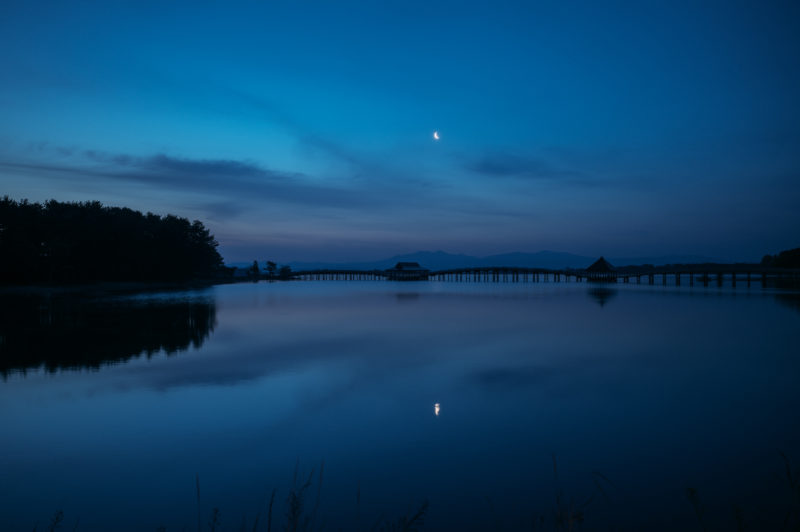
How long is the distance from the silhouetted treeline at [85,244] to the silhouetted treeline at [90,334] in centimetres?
2147

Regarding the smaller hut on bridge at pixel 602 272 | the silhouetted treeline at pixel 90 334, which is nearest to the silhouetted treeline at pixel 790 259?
the smaller hut on bridge at pixel 602 272

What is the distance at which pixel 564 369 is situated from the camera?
42.5 feet

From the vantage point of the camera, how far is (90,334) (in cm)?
1761

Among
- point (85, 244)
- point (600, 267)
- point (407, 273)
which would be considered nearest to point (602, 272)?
point (600, 267)

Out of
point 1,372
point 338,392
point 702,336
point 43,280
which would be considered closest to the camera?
point 338,392

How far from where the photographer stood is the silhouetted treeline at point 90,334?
43.1ft

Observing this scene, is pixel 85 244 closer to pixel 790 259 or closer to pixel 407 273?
pixel 407 273

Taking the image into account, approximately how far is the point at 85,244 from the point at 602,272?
98.2 m

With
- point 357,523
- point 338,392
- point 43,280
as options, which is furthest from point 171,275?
point 357,523

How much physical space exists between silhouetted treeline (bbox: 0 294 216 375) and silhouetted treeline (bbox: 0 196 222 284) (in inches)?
845

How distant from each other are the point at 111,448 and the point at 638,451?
7981 mm

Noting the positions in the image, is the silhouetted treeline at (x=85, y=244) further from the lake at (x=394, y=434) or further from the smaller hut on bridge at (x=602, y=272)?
the smaller hut on bridge at (x=602, y=272)

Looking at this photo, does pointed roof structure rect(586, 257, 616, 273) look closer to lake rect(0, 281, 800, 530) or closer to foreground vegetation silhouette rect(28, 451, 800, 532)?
lake rect(0, 281, 800, 530)

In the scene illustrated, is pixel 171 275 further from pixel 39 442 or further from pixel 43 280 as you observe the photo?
pixel 39 442
